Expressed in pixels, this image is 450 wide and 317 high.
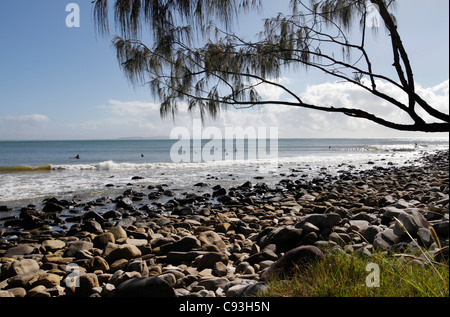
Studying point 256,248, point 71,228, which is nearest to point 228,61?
point 256,248

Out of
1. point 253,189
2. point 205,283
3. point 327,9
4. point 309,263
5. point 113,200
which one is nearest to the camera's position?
point 309,263

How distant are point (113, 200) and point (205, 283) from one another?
6461 millimetres

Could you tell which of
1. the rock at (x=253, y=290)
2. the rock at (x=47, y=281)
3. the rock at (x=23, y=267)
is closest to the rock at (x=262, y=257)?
the rock at (x=253, y=290)

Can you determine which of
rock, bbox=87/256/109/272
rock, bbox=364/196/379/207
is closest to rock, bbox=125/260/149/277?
rock, bbox=87/256/109/272

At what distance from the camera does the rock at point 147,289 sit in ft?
8.67

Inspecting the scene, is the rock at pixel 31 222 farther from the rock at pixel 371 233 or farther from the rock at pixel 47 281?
the rock at pixel 371 233

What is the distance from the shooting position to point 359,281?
2156 mm

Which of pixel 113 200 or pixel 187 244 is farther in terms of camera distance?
pixel 113 200

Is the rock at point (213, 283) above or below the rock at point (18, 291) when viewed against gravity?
above

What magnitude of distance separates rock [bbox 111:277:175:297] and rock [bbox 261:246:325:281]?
0.84 m

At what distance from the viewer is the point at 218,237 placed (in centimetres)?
475

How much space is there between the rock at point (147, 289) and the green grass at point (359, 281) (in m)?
0.88

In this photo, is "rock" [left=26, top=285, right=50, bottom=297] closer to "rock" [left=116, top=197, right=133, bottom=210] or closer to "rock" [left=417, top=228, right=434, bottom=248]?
"rock" [left=417, top=228, right=434, bottom=248]

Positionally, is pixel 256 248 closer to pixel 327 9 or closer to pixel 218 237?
pixel 218 237
